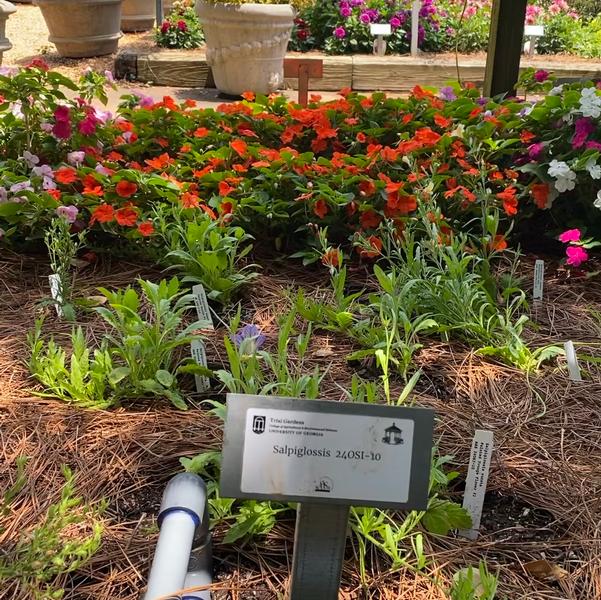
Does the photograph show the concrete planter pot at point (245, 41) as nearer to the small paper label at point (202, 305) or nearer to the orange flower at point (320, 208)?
the orange flower at point (320, 208)

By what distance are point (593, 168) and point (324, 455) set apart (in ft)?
5.65

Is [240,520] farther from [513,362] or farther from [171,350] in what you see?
[513,362]

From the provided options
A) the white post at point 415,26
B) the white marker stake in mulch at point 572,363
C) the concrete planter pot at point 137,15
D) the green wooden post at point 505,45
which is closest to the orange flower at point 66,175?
the white marker stake in mulch at point 572,363

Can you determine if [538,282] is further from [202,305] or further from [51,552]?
[51,552]

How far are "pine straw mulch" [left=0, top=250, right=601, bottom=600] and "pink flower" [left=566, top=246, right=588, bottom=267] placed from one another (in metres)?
0.16

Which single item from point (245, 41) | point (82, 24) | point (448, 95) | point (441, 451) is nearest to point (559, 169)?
point (448, 95)

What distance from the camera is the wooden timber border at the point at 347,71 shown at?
6.55 m

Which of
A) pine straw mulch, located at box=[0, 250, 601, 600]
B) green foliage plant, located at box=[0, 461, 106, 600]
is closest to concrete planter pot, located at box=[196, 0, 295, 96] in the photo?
pine straw mulch, located at box=[0, 250, 601, 600]

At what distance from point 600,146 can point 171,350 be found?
1499mm

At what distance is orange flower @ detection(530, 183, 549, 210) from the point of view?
2490mm

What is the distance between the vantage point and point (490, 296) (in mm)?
2172

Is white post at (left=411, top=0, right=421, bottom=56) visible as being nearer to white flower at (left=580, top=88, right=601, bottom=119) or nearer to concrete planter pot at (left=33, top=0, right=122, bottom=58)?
concrete planter pot at (left=33, top=0, right=122, bottom=58)

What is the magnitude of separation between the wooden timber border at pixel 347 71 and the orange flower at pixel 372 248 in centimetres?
438

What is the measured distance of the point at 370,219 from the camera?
2400 mm
